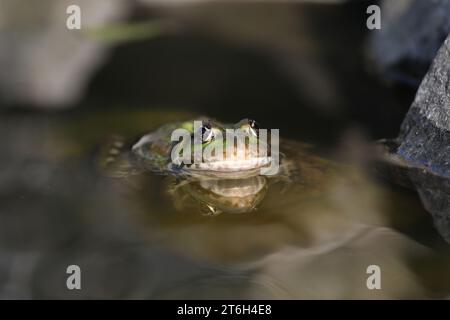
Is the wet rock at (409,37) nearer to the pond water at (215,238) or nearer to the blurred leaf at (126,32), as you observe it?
the pond water at (215,238)

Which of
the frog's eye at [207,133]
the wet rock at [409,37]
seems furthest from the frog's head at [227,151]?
the wet rock at [409,37]

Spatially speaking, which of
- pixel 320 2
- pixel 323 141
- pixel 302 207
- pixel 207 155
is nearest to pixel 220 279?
pixel 302 207

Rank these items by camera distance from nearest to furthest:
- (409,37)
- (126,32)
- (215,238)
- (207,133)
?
1. (215,238)
2. (207,133)
3. (409,37)
4. (126,32)

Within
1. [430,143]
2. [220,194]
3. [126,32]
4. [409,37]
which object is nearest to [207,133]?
[220,194]

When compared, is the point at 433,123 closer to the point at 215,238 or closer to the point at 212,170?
the point at 212,170

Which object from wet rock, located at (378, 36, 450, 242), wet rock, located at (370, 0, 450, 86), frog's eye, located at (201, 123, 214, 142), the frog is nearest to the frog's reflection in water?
the frog

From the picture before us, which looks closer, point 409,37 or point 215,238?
point 215,238

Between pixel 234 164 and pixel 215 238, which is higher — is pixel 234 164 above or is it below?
above
